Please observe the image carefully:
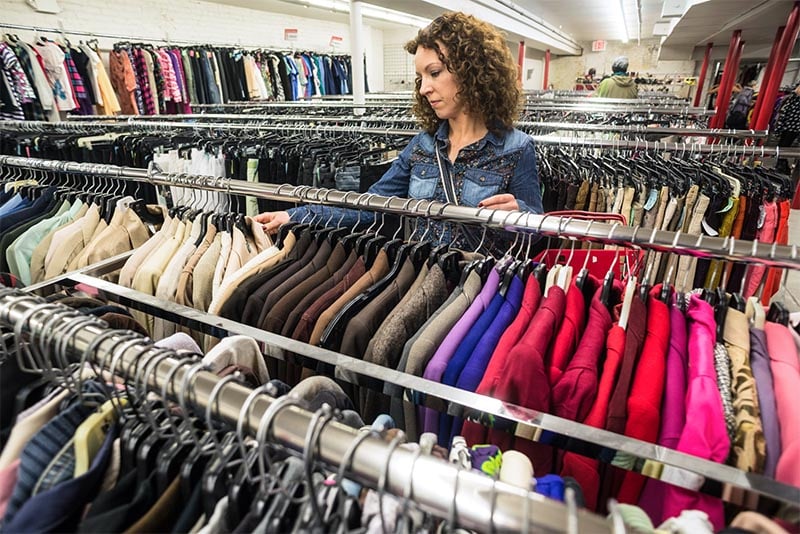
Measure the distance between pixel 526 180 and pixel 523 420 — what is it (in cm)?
111

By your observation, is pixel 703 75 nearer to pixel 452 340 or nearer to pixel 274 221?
pixel 274 221

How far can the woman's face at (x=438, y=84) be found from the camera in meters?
1.62

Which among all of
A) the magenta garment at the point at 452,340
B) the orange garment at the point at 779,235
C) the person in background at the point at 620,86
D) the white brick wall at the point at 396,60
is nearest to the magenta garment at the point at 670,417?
the magenta garment at the point at 452,340

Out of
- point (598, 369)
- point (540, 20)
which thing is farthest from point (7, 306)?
point (540, 20)

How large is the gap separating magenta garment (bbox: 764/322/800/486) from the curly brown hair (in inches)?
43.1

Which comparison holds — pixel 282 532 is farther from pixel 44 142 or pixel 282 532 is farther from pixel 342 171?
pixel 44 142

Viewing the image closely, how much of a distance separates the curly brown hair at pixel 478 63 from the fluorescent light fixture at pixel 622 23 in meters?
9.56

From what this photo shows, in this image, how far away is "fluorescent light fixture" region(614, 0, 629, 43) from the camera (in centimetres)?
938

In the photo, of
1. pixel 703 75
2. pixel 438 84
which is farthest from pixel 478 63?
pixel 703 75

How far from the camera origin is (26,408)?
2.32 feet

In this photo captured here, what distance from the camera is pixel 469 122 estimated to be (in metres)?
1.70

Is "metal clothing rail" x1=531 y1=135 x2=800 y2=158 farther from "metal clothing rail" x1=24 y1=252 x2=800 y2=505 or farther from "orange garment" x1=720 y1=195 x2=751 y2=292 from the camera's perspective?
"metal clothing rail" x1=24 y1=252 x2=800 y2=505

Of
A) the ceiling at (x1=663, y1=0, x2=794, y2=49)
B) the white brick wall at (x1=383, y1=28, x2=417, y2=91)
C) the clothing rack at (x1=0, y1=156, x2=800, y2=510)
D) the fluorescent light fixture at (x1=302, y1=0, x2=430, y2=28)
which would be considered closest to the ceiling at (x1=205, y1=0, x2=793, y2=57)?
the ceiling at (x1=663, y1=0, x2=794, y2=49)

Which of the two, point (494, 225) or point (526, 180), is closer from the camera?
point (494, 225)
